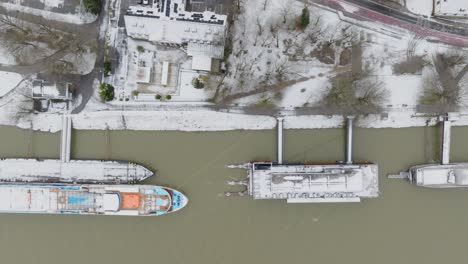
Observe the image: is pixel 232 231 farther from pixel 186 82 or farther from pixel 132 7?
pixel 132 7

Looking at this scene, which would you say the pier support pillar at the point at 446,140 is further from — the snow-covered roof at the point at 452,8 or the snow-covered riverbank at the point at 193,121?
the snow-covered roof at the point at 452,8

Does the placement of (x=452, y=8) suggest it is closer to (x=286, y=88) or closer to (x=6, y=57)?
(x=286, y=88)

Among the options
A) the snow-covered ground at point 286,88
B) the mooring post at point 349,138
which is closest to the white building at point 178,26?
the snow-covered ground at point 286,88

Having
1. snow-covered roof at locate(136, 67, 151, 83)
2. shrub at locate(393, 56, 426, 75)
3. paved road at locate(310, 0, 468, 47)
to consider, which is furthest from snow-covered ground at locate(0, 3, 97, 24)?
shrub at locate(393, 56, 426, 75)

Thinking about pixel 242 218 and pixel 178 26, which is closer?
pixel 178 26

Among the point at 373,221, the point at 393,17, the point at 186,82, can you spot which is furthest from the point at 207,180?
the point at 393,17


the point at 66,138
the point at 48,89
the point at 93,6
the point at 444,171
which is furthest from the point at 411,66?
the point at 48,89
